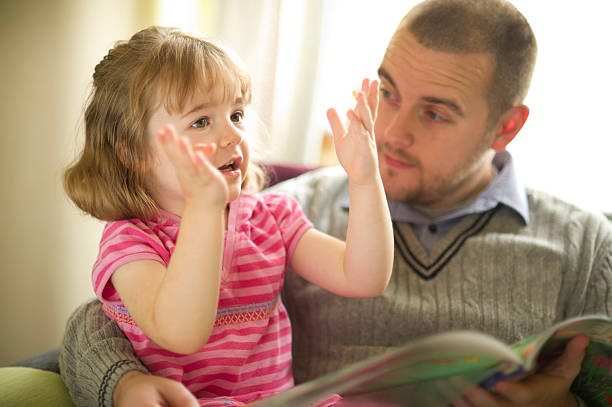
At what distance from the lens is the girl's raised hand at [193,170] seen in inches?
29.1

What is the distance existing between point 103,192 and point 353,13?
59.2 inches

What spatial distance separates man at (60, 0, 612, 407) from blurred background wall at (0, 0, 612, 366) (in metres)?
0.68

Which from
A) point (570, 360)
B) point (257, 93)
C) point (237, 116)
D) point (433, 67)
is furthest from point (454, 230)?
point (257, 93)

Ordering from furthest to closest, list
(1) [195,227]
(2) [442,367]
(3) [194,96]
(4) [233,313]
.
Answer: (4) [233,313] < (3) [194,96] < (1) [195,227] < (2) [442,367]

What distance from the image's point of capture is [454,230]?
1.38 metres

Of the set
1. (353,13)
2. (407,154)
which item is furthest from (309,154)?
(407,154)

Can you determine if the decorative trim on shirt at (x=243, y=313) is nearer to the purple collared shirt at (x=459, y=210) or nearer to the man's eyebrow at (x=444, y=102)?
the purple collared shirt at (x=459, y=210)

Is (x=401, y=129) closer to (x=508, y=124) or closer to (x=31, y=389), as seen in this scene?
(x=508, y=124)

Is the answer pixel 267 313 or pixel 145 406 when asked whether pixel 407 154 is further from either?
pixel 145 406

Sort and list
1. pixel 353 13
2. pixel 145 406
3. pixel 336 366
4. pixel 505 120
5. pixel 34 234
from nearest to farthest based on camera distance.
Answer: pixel 145 406 < pixel 336 366 < pixel 505 120 < pixel 34 234 < pixel 353 13

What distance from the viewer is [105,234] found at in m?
0.98

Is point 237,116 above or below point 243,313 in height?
above

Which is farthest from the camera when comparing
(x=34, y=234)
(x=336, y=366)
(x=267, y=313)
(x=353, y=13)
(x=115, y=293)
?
(x=353, y=13)

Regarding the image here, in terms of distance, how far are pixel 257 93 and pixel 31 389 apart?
1.46 metres
